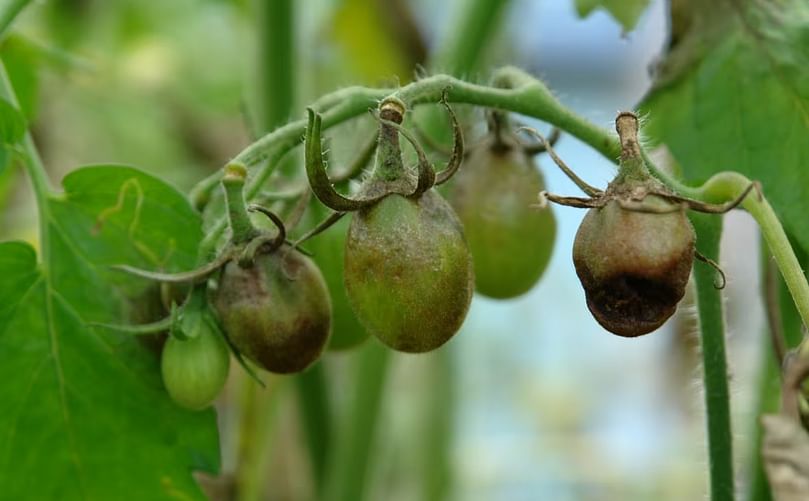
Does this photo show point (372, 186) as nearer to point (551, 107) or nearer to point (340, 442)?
point (551, 107)

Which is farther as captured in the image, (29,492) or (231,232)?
(29,492)

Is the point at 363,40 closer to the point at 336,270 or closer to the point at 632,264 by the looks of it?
the point at 336,270

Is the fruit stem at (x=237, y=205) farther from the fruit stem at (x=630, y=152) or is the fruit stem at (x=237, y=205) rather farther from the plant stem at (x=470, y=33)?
the plant stem at (x=470, y=33)

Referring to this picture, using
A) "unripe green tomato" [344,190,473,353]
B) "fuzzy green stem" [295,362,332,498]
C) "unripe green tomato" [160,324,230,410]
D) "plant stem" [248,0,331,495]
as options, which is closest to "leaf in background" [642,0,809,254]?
"unripe green tomato" [344,190,473,353]

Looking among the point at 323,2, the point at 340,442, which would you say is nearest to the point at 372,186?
the point at 340,442

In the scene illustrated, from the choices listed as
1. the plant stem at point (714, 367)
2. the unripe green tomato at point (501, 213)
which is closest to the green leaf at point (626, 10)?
the unripe green tomato at point (501, 213)

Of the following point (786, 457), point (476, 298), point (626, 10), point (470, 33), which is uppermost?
point (626, 10)

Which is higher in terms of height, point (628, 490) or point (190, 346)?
point (190, 346)

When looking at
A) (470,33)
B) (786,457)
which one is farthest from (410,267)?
(470,33)
